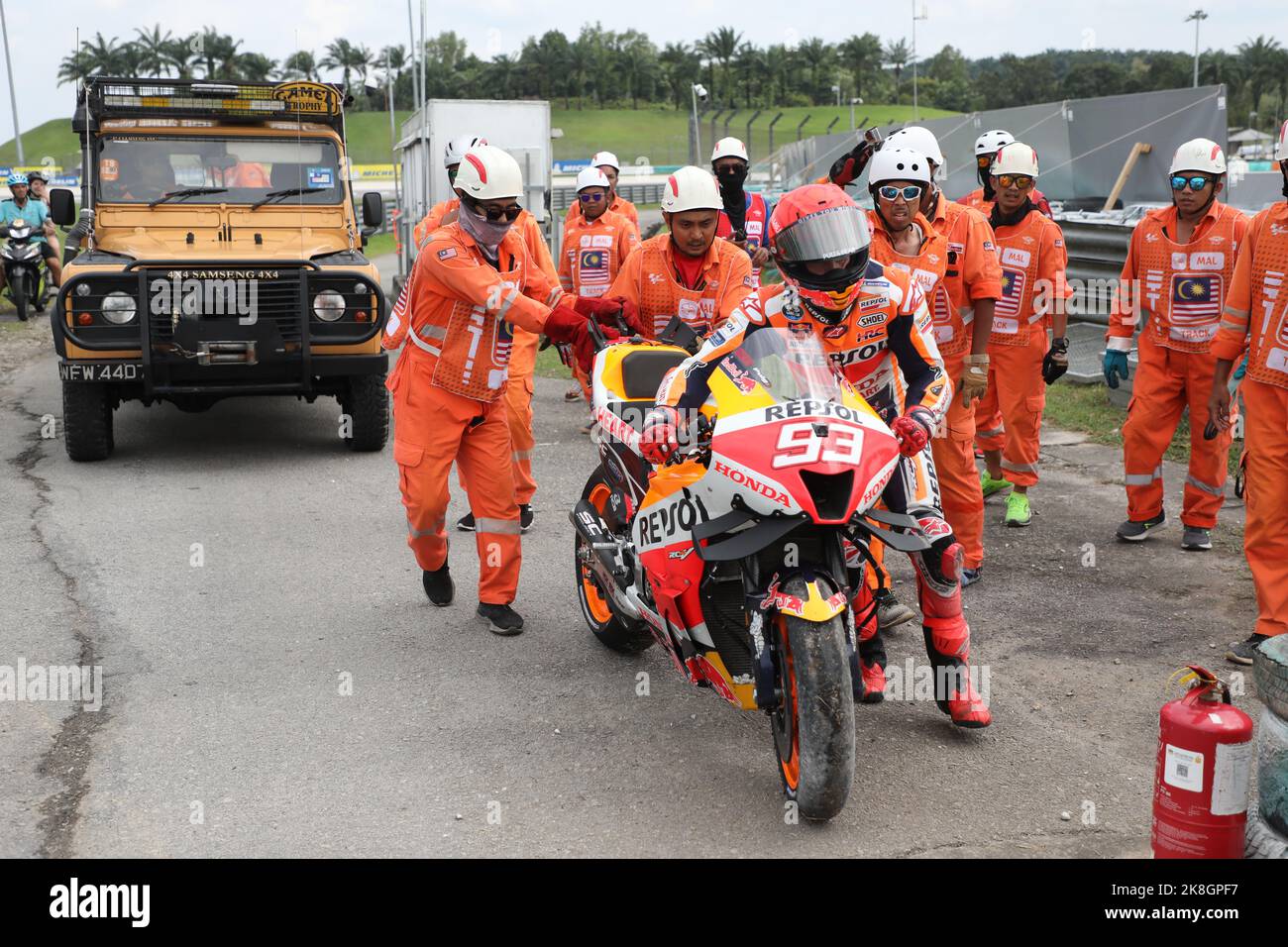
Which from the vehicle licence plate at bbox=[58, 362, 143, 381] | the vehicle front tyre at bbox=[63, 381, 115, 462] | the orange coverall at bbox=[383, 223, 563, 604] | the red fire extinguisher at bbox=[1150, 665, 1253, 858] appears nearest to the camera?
the red fire extinguisher at bbox=[1150, 665, 1253, 858]

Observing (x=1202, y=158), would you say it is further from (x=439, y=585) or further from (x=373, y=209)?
(x=373, y=209)

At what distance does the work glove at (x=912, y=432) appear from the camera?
4512mm

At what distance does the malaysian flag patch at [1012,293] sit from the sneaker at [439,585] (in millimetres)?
3752

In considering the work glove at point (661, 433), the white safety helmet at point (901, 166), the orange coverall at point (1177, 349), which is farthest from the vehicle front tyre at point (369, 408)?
the work glove at point (661, 433)

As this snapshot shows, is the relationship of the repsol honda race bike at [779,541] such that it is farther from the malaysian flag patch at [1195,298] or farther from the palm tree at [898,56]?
the palm tree at [898,56]

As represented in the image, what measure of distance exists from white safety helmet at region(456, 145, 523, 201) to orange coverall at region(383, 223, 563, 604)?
25 centimetres

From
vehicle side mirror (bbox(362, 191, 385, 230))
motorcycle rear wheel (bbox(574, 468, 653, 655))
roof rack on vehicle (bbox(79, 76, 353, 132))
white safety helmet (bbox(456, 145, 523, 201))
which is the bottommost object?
motorcycle rear wheel (bbox(574, 468, 653, 655))

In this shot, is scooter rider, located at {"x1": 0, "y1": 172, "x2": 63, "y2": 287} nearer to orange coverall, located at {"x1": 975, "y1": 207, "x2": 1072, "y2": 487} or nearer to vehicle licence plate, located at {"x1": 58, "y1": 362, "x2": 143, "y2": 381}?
vehicle licence plate, located at {"x1": 58, "y1": 362, "x2": 143, "y2": 381}

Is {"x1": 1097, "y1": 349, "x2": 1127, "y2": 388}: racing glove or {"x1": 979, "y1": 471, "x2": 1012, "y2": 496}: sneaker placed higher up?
{"x1": 1097, "y1": 349, "x2": 1127, "y2": 388}: racing glove

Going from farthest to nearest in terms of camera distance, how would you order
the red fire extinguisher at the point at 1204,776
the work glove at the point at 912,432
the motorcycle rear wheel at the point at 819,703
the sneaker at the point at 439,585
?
the sneaker at the point at 439,585 → the work glove at the point at 912,432 → the motorcycle rear wheel at the point at 819,703 → the red fire extinguisher at the point at 1204,776

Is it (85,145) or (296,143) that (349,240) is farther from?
(85,145)

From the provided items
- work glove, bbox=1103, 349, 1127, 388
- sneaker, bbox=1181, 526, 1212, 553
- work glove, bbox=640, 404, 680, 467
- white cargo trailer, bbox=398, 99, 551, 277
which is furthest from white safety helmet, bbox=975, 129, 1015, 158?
white cargo trailer, bbox=398, 99, 551, 277

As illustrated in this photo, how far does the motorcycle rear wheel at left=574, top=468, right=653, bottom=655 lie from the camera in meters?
5.79

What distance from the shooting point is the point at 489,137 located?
20.7 metres
